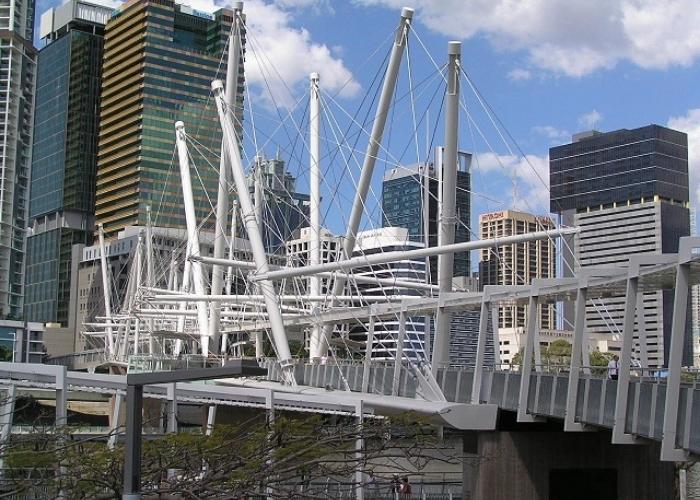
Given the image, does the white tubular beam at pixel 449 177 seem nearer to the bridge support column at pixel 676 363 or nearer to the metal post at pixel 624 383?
the metal post at pixel 624 383

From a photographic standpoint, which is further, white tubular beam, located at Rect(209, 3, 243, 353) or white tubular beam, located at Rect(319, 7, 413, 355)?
white tubular beam, located at Rect(209, 3, 243, 353)

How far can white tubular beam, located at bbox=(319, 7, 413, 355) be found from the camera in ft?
174

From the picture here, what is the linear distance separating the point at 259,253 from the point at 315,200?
16.7 meters

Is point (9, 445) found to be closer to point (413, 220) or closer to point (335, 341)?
point (335, 341)

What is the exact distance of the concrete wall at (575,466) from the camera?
34.0m

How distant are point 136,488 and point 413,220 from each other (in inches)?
6198

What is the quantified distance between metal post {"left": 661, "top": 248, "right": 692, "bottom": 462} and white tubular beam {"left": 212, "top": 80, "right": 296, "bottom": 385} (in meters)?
31.0

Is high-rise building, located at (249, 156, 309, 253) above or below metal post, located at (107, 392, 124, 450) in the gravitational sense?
above

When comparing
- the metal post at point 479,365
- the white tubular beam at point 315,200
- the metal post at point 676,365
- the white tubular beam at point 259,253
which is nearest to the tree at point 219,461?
the metal post at point 676,365

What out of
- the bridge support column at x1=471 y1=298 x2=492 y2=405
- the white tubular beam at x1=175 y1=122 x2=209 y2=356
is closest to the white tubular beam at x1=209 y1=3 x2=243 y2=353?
the white tubular beam at x1=175 y1=122 x2=209 y2=356

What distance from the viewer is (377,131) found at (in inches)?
2192

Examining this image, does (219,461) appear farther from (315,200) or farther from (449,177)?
(315,200)

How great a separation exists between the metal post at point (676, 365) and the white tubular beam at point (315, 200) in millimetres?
40907

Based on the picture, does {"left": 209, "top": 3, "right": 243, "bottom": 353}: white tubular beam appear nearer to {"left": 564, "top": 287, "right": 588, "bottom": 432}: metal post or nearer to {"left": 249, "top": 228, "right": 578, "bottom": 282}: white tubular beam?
{"left": 249, "top": 228, "right": 578, "bottom": 282}: white tubular beam
